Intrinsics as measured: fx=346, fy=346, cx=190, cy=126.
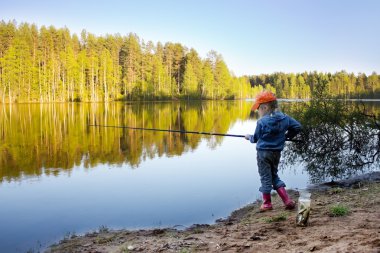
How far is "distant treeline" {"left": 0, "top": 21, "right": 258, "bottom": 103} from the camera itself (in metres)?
81.9

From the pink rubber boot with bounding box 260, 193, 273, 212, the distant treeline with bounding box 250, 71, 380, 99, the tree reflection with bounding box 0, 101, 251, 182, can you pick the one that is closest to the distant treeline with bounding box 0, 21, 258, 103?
the distant treeline with bounding box 250, 71, 380, 99

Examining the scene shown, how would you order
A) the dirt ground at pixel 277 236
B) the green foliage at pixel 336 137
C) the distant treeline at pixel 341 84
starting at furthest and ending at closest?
the distant treeline at pixel 341 84
the green foliage at pixel 336 137
the dirt ground at pixel 277 236

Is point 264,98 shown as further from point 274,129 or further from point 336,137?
point 336,137

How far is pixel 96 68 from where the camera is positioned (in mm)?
93625

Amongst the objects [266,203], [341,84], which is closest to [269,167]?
[266,203]

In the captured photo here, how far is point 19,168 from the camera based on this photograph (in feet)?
45.9

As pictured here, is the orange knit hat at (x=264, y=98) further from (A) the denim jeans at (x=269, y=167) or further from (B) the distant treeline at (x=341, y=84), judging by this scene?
(B) the distant treeline at (x=341, y=84)

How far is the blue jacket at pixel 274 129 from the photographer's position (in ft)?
21.5

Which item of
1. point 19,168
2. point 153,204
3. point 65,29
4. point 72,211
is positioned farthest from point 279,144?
point 65,29

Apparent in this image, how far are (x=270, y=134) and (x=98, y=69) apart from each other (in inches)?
3684

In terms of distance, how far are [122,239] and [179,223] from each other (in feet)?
5.88

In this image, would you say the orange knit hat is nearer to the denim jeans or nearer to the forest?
the denim jeans

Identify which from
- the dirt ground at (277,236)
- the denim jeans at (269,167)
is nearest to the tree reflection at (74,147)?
the dirt ground at (277,236)

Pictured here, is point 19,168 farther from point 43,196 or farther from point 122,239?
point 122,239
